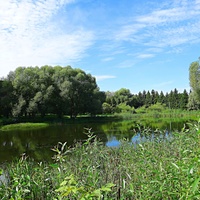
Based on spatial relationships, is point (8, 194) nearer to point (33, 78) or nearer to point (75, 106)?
point (33, 78)

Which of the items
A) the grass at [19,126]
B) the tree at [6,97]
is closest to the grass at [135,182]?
the grass at [19,126]

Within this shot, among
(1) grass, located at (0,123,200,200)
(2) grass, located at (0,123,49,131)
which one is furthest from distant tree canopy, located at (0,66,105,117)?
(1) grass, located at (0,123,200,200)

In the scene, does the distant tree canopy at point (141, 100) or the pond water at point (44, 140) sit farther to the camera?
the distant tree canopy at point (141, 100)

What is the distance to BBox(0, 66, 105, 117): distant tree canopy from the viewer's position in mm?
36316

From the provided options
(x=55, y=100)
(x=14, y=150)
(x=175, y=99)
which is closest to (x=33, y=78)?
(x=55, y=100)

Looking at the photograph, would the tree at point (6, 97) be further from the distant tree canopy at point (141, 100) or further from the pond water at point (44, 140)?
the distant tree canopy at point (141, 100)

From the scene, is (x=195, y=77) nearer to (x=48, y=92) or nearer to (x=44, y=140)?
(x=48, y=92)

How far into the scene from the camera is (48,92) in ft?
124

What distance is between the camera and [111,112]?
2365 inches

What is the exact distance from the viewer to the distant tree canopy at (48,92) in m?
36.3

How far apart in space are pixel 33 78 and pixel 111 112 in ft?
84.1

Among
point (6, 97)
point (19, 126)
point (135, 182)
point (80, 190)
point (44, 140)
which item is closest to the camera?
point (80, 190)

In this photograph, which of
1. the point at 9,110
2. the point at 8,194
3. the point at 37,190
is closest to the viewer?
the point at 8,194

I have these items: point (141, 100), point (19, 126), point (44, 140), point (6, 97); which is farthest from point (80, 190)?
point (141, 100)
